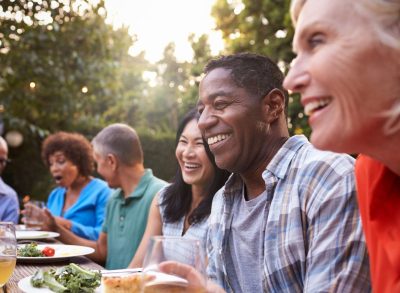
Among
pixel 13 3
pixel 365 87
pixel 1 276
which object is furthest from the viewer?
pixel 13 3

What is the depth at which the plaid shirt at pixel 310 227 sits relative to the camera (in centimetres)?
148

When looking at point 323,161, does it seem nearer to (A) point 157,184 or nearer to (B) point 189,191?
(B) point 189,191

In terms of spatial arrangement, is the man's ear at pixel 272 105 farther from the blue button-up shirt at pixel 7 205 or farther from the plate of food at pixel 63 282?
the blue button-up shirt at pixel 7 205

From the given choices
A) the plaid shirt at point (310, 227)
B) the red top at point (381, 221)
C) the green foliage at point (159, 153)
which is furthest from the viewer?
the green foliage at point (159, 153)

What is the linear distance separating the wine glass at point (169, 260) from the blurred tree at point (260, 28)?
1320cm

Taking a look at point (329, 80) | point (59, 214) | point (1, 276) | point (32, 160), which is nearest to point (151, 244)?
point (329, 80)

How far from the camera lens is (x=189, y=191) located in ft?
11.3

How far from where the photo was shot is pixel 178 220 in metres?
3.38

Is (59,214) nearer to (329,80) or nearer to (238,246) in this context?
(238,246)

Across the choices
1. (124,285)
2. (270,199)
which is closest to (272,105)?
(270,199)

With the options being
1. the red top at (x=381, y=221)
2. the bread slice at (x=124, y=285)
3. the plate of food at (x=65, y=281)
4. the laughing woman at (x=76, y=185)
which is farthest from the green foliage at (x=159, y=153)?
the red top at (x=381, y=221)

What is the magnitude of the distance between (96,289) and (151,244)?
106 centimetres

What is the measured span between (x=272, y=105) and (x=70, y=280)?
1.06 m

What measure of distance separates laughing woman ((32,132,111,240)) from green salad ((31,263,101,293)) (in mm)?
2398
